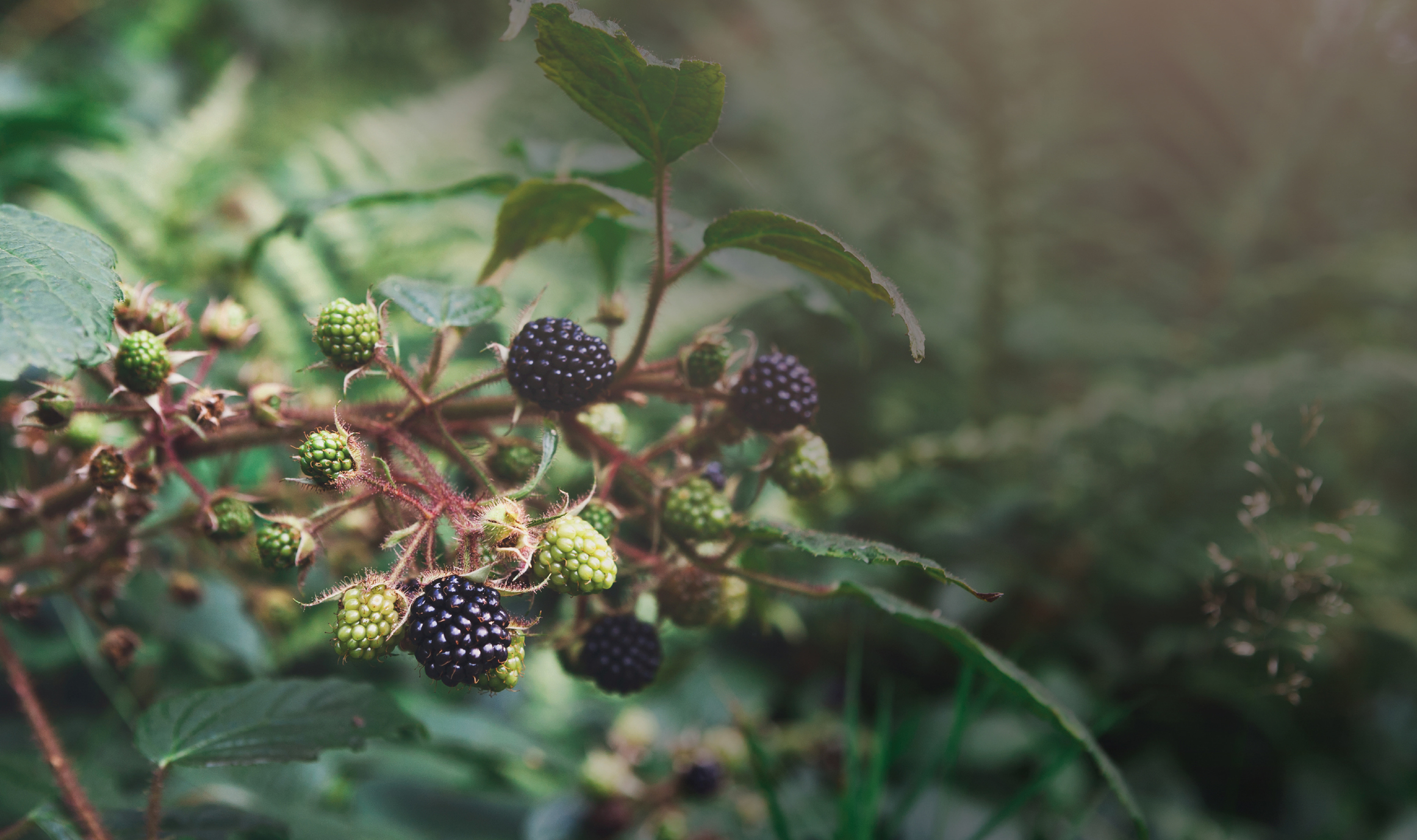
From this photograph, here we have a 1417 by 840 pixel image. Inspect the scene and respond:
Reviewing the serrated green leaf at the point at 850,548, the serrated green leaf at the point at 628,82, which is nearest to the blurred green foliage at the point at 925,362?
the serrated green leaf at the point at 850,548

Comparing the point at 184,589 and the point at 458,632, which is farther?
the point at 184,589

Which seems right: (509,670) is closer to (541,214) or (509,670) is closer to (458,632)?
(458,632)

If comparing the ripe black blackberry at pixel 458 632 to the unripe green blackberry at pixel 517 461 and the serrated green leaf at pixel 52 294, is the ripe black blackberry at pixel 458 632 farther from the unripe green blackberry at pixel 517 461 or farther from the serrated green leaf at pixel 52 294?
the serrated green leaf at pixel 52 294

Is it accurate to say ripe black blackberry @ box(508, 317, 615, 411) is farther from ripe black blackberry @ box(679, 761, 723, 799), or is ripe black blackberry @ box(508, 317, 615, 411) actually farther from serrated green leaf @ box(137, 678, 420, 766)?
ripe black blackberry @ box(679, 761, 723, 799)

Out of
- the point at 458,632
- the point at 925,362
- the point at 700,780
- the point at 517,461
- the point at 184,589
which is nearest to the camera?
the point at 458,632

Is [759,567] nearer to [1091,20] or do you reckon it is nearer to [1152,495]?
[1152,495]

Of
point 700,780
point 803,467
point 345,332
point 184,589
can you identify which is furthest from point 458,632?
point 700,780

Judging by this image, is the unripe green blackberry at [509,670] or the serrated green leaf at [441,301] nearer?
the unripe green blackberry at [509,670]

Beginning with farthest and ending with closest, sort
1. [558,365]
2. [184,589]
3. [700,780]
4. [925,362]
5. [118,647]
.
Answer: [925,362], [700,780], [184,589], [118,647], [558,365]
